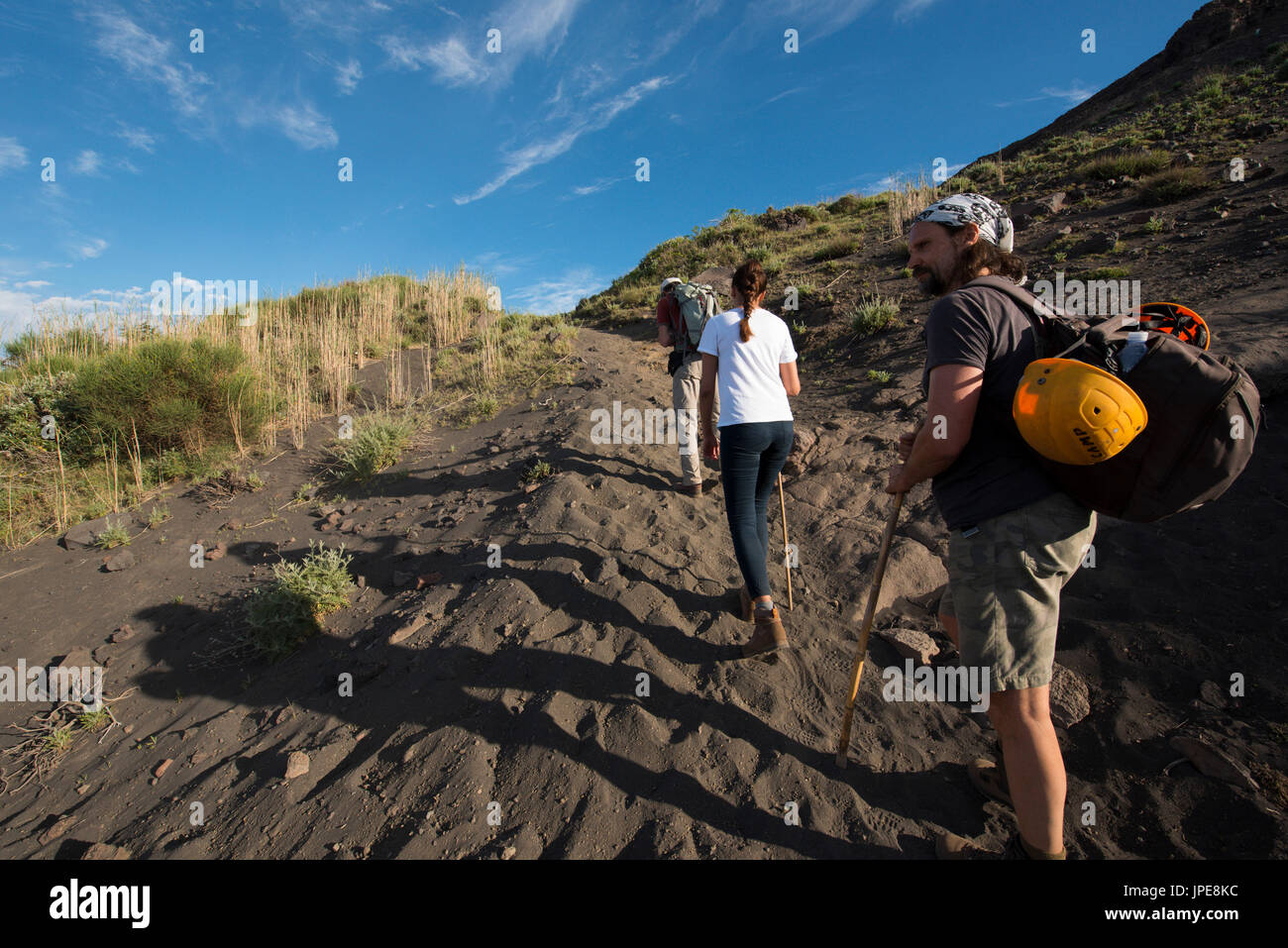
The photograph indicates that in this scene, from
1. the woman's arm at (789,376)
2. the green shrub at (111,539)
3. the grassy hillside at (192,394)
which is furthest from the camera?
the grassy hillside at (192,394)

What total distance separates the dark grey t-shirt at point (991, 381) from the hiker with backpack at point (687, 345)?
3.30 m

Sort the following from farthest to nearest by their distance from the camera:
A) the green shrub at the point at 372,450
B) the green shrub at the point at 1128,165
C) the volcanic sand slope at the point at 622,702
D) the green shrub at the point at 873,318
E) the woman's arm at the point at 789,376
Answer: the green shrub at the point at 1128,165 < the green shrub at the point at 873,318 < the green shrub at the point at 372,450 < the woman's arm at the point at 789,376 < the volcanic sand slope at the point at 622,702

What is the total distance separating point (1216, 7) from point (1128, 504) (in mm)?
40763

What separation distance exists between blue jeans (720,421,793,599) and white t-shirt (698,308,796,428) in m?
0.06

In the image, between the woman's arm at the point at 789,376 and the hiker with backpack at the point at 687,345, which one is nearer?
the woman's arm at the point at 789,376

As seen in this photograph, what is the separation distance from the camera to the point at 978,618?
72.3 inches

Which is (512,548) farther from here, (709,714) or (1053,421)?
(1053,421)

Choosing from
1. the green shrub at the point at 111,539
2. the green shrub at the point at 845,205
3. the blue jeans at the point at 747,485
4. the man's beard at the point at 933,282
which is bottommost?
the green shrub at the point at 111,539

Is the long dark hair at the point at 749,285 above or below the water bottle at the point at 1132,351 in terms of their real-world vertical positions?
above

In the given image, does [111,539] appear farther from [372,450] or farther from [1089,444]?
[1089,444]

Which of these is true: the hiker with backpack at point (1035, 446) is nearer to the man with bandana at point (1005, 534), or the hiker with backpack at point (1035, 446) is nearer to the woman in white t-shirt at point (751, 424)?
the man with bandana at point (1005, 534)

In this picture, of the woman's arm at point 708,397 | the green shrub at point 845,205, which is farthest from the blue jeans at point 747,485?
the green shrub at point 845,205

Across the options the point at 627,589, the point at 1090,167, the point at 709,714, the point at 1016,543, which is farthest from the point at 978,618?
the point at 1090,167

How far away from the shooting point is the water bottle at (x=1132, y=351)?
157 cm
